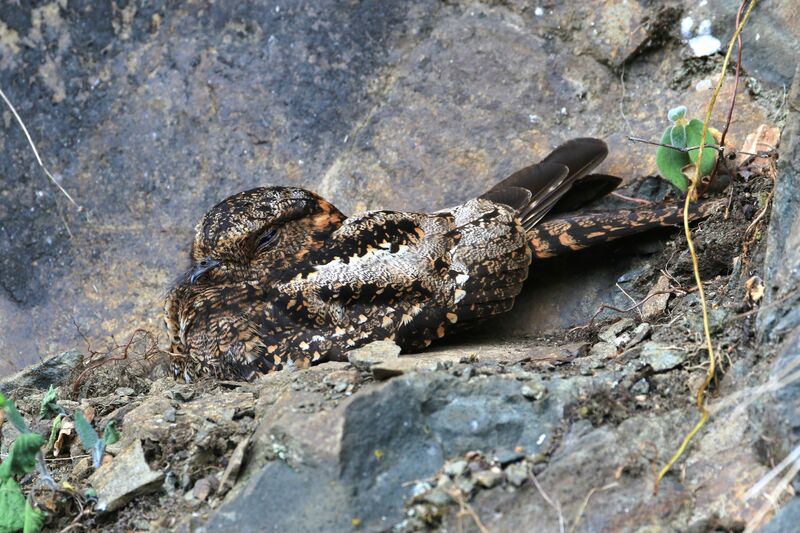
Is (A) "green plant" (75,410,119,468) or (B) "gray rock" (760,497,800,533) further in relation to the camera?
(A) "green plant" (75,410,119,468)

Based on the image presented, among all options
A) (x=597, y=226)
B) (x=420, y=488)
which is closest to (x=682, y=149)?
(x=597, y=226)

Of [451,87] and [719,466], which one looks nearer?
[719,466]

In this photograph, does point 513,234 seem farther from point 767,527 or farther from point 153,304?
point 767,527

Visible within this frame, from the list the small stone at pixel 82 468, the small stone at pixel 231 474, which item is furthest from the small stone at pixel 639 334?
the small stone at pixel 82 468

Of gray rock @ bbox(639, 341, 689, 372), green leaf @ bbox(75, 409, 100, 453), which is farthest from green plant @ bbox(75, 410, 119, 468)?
gray rock @ bbox(639, 341, 689, 372)

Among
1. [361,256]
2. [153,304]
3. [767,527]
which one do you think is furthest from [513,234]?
[767,527]

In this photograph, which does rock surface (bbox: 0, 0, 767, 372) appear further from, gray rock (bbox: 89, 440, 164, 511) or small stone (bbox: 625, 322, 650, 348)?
gray rock (bbox: 89, 440, 164, 511)

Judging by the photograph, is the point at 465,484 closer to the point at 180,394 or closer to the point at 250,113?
the point at 180,394
